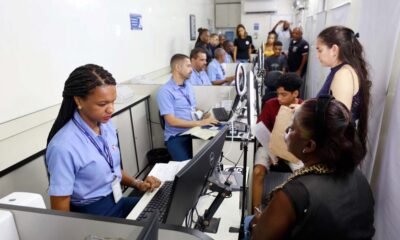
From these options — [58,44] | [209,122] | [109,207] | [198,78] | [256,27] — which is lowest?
[109,207]

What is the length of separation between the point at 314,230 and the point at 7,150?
1.61m

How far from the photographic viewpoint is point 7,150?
1.54 meters

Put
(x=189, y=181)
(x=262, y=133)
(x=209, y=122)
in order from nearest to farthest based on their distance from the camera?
(x=189, y=181), (x=262, y=133), (x=209, y=122)

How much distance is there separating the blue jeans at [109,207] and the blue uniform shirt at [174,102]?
112cm

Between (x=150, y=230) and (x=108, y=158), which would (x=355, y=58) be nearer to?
Result: (x=108, y=158)

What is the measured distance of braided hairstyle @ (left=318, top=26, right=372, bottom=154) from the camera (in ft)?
5.57

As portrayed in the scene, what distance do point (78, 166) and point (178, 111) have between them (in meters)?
1.51

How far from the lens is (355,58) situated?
173 centimetres

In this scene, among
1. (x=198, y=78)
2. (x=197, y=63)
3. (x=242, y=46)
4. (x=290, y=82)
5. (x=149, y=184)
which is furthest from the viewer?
(x=242, y=46)

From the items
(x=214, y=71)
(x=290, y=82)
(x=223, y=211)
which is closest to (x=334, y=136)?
(x=223, y=211)

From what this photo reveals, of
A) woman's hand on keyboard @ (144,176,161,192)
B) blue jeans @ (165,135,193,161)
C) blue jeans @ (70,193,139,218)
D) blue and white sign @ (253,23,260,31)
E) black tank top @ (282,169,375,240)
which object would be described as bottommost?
blue jeans @ (165,135,193,161)

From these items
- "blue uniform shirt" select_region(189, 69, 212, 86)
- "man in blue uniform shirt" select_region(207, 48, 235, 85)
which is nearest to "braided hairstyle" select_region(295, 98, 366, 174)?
"blue uniform shirt" select_region(189, 69, 212, 86)

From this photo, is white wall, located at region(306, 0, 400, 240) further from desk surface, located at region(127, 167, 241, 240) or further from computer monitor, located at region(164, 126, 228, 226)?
computer monitor, located at region(164, 126, 228, 226)

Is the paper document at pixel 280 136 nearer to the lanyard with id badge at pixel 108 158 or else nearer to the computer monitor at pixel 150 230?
the lanyard with id badge at pixel 108 158
